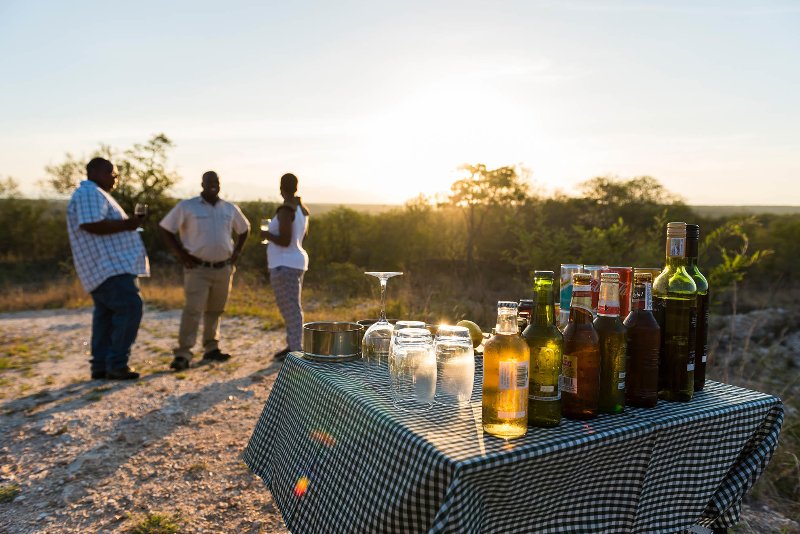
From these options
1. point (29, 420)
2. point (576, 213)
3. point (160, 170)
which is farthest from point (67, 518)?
point (160, 170)

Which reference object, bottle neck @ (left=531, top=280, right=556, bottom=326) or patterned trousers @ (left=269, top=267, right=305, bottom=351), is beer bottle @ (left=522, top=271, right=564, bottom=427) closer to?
bottle neck @ (left=531, top=280, right=556, bottom=326)

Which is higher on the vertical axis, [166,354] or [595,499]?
[595,499]

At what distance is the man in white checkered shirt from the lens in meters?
4.97

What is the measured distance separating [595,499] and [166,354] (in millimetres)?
6177

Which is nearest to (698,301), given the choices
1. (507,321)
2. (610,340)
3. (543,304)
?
(610,340)

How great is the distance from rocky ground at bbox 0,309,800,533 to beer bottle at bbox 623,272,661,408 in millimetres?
1859

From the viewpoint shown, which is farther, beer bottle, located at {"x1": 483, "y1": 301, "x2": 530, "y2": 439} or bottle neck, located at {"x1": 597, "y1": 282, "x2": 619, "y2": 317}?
bottle neck, located at {"x1": 597, "y1": 282, "x2": 619, "y2": 317}

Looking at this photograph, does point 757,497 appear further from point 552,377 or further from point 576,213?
point 576,213

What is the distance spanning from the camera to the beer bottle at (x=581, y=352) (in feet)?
5.71

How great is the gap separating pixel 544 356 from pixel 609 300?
301mm

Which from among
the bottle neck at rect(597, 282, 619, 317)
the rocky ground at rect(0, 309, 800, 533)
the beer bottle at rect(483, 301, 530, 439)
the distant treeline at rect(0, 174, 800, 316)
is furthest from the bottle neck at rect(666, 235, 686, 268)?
the distant treeline at rect(0, 174, 800, 316)

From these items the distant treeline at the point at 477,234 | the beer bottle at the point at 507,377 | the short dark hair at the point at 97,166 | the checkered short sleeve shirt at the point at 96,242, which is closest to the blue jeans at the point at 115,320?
the checkered short sleeve shirt at the point at 96,242

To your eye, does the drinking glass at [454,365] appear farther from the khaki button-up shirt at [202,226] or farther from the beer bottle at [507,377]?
the khaki button-up shirt at [202,226]

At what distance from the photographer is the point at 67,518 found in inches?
121
